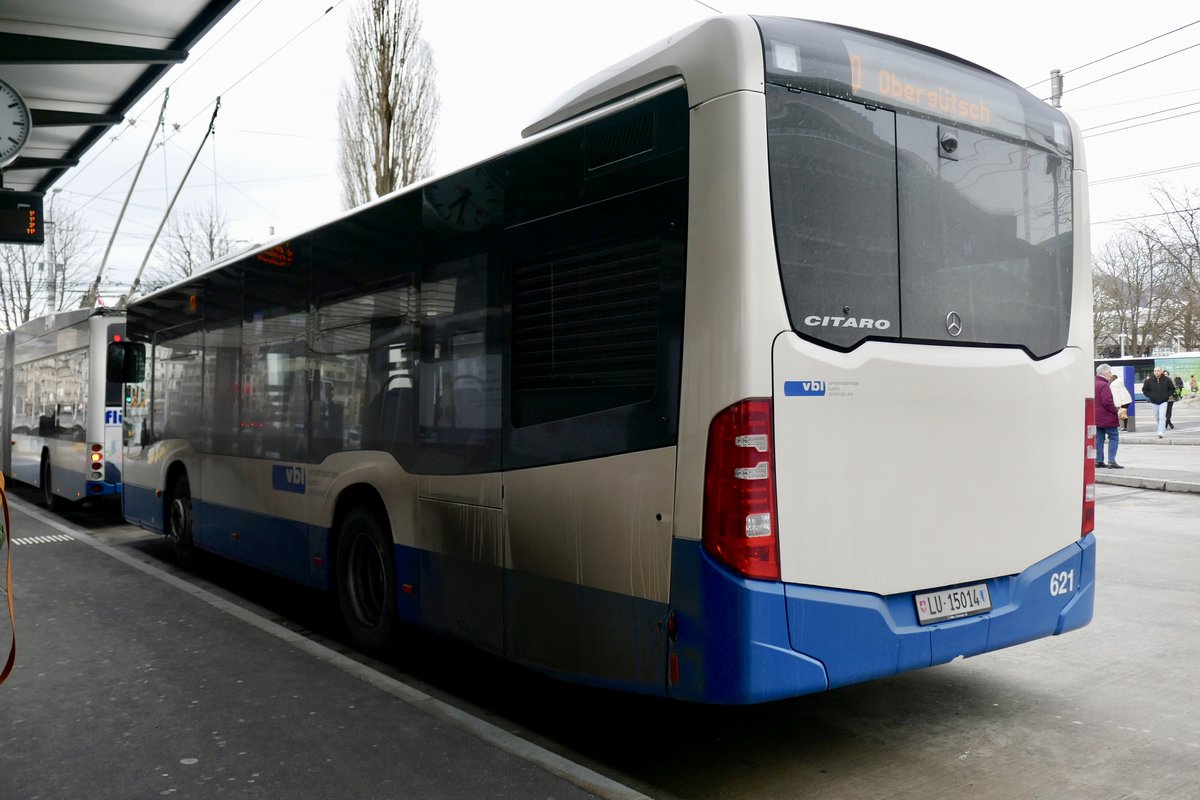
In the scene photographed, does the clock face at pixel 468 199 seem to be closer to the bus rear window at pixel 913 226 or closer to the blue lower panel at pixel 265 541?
the bus rear window at pixel 913 226

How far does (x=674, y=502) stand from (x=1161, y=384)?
1012 inches

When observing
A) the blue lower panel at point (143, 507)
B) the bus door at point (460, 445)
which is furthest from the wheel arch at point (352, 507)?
the blue lower panel at point (143, 507)

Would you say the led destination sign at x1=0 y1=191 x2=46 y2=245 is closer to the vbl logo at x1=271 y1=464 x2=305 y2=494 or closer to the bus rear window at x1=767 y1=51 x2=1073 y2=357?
the vbl logo at x1=271 y1=464 x2=305 y2=494

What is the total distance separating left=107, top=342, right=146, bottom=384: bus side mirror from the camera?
1122cm

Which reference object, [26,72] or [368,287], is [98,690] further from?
[26,72]

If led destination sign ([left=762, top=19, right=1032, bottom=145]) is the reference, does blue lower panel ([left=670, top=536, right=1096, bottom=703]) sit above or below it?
below

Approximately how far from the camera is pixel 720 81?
3979mm

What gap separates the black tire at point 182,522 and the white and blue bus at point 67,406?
127 inches

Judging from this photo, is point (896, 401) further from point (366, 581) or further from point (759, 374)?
point (366, 581)

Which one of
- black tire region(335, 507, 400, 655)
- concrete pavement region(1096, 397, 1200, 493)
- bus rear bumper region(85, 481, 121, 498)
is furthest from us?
concrete pavement region(1096, 397, 1200, 493)

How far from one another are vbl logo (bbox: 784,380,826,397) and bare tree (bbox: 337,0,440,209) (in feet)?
66.8

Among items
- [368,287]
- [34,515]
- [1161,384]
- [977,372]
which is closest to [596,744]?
[977,372]

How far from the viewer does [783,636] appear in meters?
3.92

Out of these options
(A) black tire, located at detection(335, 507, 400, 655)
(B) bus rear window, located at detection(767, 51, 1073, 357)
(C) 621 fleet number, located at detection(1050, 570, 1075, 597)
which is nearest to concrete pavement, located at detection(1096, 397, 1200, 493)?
(C) 621 fleet number, located at detection(1050, 570, 1075, 597)
